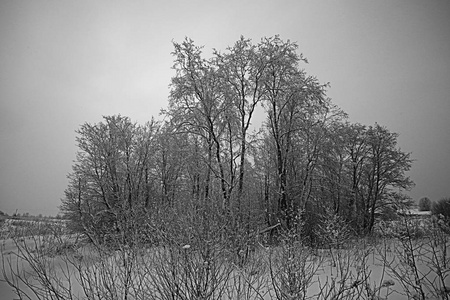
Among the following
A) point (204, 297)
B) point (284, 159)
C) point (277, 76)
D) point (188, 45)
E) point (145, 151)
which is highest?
point (188, 45)

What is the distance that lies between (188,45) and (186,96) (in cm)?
261

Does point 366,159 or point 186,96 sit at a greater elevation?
point 186,96

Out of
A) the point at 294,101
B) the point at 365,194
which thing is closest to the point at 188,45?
the point at 294,101

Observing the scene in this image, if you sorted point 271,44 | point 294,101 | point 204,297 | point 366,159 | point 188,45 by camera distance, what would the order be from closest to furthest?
point 204,297, point 188,45, point 271,44, point 294,101, point 366,159

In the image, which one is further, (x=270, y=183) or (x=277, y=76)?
(x=270, y=183)

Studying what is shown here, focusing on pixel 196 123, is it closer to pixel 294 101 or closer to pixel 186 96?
pixel 186 96

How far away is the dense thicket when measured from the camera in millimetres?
12328

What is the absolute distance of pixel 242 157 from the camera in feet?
40.9

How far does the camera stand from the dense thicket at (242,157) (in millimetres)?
12328

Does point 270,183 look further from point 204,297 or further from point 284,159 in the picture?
point 204,297

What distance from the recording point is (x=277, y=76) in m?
14.0

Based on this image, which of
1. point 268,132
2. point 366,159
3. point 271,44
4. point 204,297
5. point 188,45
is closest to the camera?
point 204,297

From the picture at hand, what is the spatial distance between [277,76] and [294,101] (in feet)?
6.79

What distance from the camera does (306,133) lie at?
51.6ft
